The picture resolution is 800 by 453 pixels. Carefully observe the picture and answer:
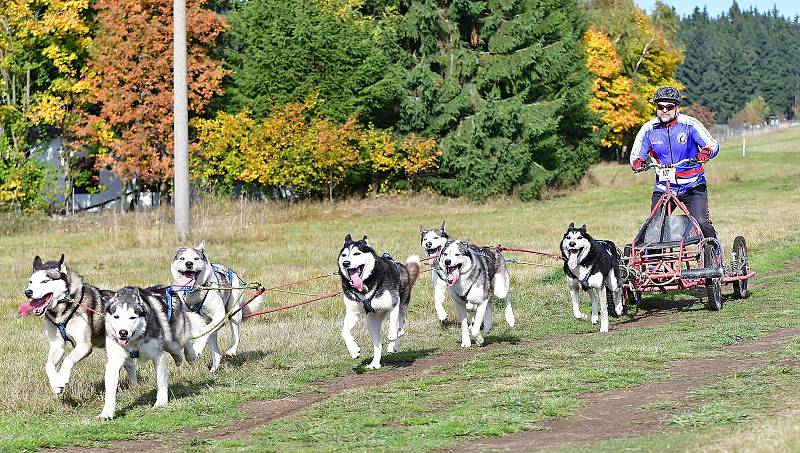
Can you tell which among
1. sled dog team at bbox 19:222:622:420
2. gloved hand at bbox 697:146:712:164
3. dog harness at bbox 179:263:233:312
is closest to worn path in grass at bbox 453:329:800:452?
sled dog team at bbox 19:222:622:420

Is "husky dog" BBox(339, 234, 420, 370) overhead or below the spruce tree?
below

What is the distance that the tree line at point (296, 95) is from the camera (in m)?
32.3

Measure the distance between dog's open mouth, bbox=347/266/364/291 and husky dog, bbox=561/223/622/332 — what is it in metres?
2.84

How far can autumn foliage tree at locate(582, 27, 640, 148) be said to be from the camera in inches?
2264

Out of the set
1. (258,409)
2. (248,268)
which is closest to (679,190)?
(258,409)

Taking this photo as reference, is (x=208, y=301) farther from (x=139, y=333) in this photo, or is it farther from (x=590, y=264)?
(x=590, y=264)

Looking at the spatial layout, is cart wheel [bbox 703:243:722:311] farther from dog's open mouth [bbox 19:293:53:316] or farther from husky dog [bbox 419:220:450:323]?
dog's open mouth [bbox 19:293:53:316]

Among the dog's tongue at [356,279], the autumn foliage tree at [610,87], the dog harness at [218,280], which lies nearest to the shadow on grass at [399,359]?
the dog's tongue at [356,279]

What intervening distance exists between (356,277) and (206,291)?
158 centimetres

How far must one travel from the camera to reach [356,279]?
10.1 meters

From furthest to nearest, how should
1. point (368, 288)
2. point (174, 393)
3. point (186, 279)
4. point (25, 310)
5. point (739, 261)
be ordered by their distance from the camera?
point (739, 261)
point (186, 279)
point (368, 288)
point (174, 393)
point (25, 310)

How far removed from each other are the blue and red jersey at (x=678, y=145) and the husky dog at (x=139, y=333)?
20.3ft

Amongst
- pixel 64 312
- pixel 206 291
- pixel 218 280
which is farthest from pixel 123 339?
pixel 218 280

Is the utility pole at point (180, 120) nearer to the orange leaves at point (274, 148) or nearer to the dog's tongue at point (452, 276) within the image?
the orange leaves at point (274, 148)
